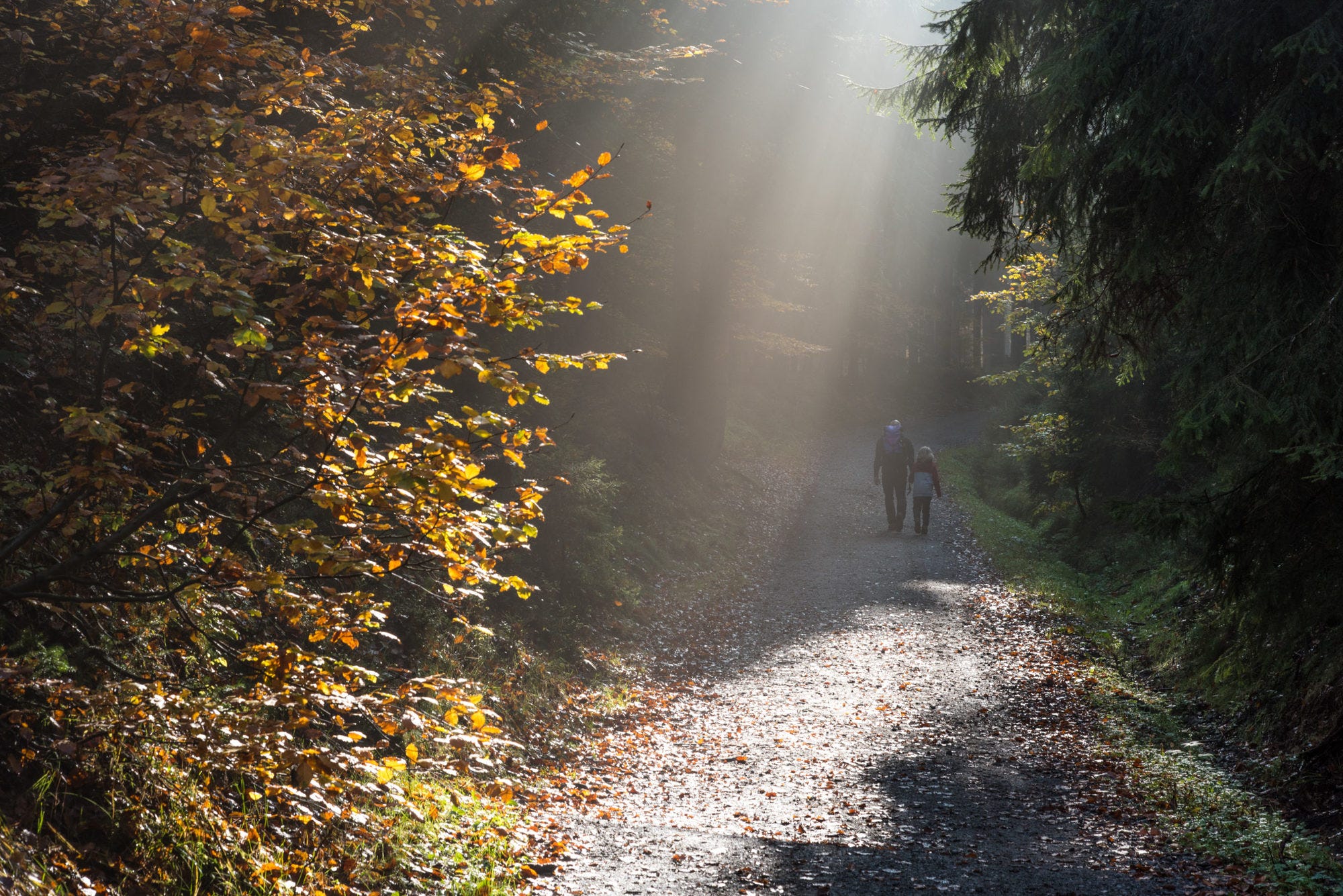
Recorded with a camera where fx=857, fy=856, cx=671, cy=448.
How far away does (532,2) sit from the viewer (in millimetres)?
9609

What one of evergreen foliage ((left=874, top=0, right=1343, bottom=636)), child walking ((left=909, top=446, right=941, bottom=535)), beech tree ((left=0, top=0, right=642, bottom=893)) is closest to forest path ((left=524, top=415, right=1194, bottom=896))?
beech tree ((left=0, top=0, right=642, bottom=893))

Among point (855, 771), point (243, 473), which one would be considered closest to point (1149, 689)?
point (855, 771)

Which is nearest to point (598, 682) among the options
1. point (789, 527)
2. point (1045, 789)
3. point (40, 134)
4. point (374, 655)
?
point (374, 655)

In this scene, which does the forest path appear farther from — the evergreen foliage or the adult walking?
the adult walking

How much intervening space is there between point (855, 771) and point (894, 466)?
11443 mm

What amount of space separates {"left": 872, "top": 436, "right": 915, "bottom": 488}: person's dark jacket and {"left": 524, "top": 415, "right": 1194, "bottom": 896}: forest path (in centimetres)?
485

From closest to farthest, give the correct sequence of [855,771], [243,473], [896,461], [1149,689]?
[243,473]
[855,771]
[1149,689]
[896,461]

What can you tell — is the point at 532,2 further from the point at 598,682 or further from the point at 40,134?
the point at 598,682

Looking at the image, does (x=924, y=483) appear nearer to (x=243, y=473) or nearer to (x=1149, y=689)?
(x=1149, y=689)

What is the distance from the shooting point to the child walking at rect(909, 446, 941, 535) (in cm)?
1731

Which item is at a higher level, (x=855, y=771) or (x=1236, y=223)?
(x=1236, y=223)

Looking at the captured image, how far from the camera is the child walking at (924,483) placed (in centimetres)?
1731

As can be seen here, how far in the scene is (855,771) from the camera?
23.5 feet

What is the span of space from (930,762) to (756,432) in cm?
2291
